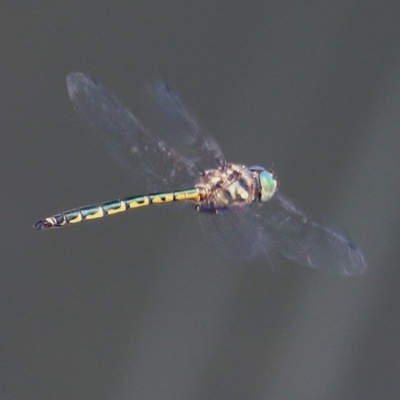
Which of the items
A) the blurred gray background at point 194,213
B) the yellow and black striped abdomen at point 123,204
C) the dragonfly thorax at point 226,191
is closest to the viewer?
the yellow and black striped abdomen at point 123,204

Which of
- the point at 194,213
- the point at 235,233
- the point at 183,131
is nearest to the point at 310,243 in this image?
the point at 235,233

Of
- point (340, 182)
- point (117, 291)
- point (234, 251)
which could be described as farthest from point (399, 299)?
point (234, 251)

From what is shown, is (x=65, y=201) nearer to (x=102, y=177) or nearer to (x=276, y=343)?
(x=102, y=177)

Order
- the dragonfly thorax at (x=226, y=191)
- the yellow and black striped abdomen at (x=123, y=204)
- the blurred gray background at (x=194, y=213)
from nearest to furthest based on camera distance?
1. the yellow and black striped abdomen at (x=123, y=204)
2. the dragonfly thorax at (x=226, y=191)
3. the blurred gray background at (x=194, y=213)

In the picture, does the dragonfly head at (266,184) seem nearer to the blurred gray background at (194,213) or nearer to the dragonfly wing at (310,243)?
the dragonfly wing at (310,243)

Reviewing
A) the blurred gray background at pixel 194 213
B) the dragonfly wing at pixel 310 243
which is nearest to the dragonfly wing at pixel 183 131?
the dragonfly wing at pixel 310 243

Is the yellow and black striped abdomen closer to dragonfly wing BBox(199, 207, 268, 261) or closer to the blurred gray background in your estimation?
dragonfly wing BBox(199, 207, 268, 261)

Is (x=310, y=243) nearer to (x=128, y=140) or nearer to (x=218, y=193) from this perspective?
(x=218, y=193)

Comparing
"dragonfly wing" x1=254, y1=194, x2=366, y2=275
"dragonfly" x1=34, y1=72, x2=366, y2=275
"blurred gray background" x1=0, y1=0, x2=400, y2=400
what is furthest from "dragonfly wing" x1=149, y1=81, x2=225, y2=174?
"blurred gray background" x1=0, y1=0, x2=400, y2=400
